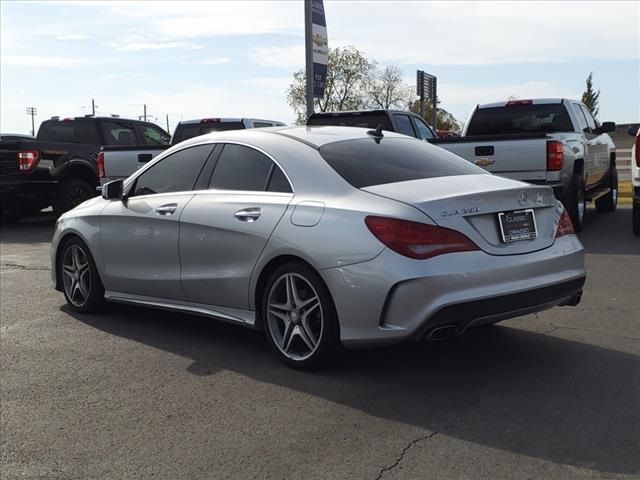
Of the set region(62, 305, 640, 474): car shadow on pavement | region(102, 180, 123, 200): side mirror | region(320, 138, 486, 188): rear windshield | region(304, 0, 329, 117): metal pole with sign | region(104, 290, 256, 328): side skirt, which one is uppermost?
region(304, 0, 329, 117): metal pole with sign

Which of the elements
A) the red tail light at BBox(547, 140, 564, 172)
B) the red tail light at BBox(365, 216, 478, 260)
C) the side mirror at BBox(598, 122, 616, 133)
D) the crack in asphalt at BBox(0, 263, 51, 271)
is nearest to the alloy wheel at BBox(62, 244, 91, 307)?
the crack in asphalt at BBox(0, 263, 51, 271)

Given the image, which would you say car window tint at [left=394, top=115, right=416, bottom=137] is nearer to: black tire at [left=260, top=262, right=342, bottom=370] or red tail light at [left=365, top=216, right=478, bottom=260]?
black tire at [left=260, top=262, right=342, bottom=370]

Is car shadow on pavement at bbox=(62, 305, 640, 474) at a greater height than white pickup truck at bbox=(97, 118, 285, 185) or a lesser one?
lesser

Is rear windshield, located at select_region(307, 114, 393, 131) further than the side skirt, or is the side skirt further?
rear windshield, located at select_region(307, 114, 393, 131)

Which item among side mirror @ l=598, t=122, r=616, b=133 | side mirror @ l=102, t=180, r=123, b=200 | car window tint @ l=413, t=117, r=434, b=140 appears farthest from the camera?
car window tint @ l=413, t=117, r=434, b=140

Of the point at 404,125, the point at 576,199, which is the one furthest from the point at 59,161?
the point at 576,199

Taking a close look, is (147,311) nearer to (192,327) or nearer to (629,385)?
(192,327)

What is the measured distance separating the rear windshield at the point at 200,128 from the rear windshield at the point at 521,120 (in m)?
4.14

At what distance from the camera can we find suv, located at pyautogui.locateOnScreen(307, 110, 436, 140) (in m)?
11.7

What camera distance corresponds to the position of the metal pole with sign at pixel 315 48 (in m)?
15.9

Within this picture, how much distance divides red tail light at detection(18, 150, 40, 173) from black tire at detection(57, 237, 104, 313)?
7441mm

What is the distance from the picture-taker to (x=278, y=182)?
5.14 metres

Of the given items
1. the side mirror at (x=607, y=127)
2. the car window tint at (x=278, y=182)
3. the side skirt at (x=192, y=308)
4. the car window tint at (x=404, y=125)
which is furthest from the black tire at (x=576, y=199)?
the side skirt at (x=192, y=308)

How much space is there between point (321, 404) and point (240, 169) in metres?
1.96
